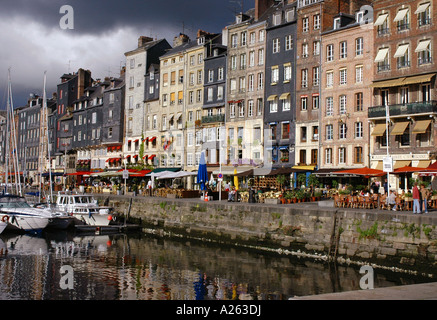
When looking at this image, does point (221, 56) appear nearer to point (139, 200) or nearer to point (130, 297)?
point (139, 200)

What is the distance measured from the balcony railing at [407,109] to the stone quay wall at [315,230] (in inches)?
533

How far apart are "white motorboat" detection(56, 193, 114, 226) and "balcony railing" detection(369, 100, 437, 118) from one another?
74.6ft

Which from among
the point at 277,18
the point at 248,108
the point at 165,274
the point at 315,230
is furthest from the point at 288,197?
the point at 277,18

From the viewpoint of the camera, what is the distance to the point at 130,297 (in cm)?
1881

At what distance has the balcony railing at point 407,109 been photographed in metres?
37.4

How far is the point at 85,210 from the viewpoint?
41062 millimetres

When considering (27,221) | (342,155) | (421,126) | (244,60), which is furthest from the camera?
(244,60)

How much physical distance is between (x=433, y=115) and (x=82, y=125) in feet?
194

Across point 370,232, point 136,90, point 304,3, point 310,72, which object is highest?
point 304,3

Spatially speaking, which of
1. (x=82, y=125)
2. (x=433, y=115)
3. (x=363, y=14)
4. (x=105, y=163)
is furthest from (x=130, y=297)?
(x=82, y=125)

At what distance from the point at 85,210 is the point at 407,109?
26487mm

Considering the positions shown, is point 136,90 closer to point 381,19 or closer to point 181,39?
point 181,39

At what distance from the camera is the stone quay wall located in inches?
883

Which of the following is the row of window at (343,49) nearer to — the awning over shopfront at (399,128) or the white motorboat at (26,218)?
the awning over shopfront at (399,128)
